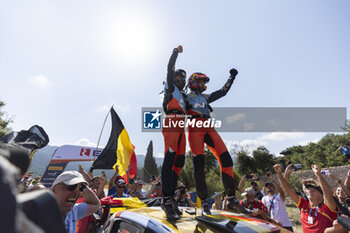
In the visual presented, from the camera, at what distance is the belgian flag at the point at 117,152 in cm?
905

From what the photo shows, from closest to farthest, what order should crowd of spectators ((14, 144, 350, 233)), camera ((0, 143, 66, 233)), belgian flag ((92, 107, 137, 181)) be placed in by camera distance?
1. camera ((0, 143, 66, 233))
2. crowd of spectators ((14, 144, 350, 233))
3. belgian flag ((92, 107, 137, 181))

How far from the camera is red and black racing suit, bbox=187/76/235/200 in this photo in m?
2.99

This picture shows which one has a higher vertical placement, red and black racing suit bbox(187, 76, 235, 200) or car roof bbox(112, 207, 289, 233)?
red and black racing suit bbox(187, 76, 235, 200)

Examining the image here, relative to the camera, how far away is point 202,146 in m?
3.13

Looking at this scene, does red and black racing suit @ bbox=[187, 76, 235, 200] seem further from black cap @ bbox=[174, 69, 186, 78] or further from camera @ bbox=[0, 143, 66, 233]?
camera @ bbox=[0, 143, 66, 233]

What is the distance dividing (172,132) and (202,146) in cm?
46

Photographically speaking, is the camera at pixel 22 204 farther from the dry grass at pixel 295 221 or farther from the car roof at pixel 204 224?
the dry grass at pixel 295 221

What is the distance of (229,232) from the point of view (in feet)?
6.64

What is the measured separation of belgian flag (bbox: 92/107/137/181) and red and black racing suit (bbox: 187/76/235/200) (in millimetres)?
6301

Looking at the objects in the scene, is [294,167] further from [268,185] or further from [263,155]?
[263,155]

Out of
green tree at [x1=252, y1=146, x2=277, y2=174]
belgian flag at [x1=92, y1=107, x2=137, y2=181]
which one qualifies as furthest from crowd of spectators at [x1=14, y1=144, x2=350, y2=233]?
green tree at [x1=252, y1=146, x2=277, y2=174]

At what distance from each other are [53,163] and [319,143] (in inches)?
2071

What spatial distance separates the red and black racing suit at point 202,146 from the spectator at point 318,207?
49.0 inches

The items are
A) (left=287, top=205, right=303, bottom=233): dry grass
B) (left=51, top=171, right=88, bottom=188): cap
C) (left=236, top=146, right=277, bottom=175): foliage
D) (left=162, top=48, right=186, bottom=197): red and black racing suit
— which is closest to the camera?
(left=51, top=171, right=88, bottom=188): cap
